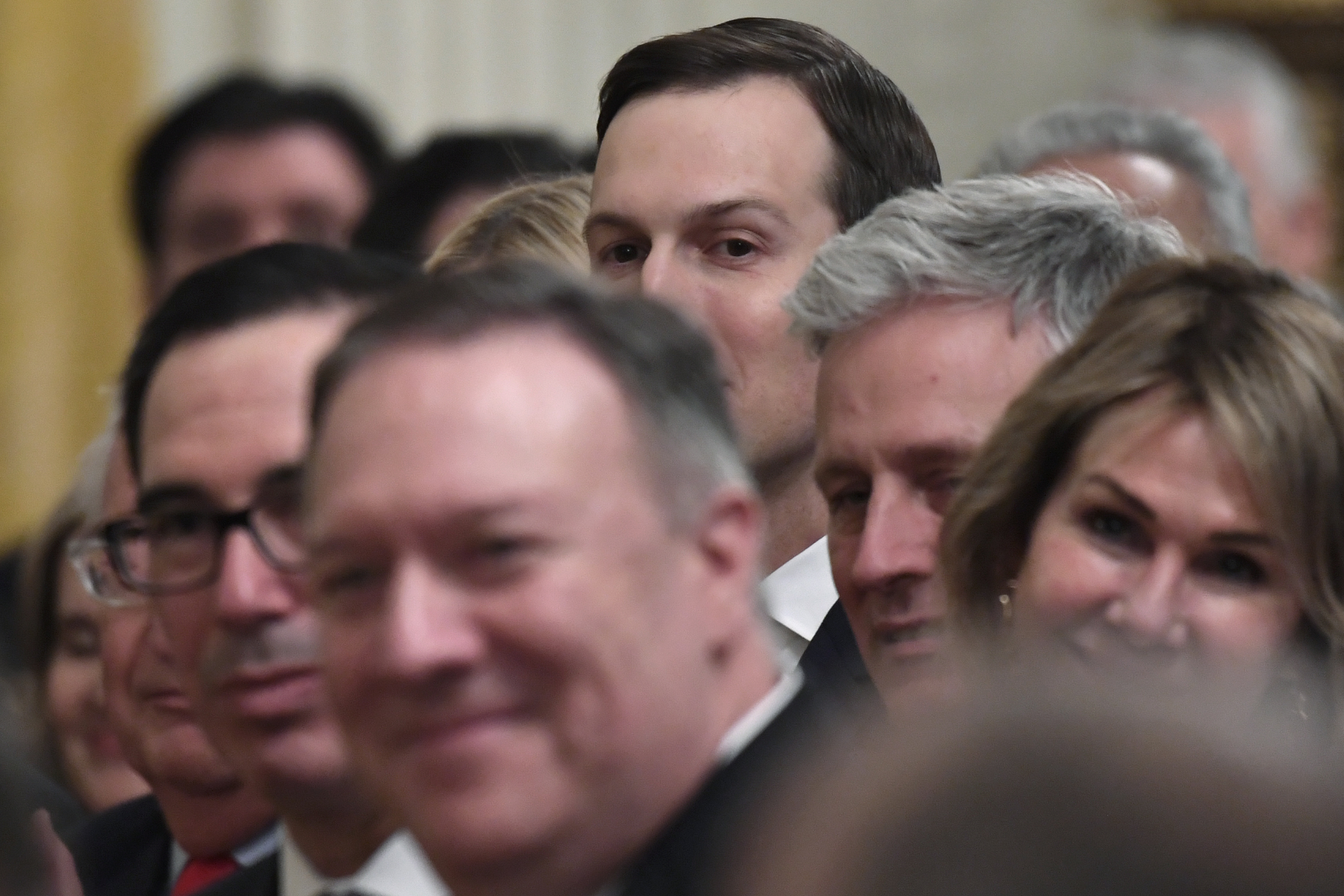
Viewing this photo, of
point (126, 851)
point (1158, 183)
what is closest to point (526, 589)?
point (126, 851)

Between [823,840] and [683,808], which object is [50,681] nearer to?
[683,808]

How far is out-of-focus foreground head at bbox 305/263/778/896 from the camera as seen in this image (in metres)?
1.86

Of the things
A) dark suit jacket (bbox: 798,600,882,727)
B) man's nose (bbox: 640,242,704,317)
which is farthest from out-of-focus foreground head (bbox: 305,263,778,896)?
man's nose (bbox: 640,242,704,317)

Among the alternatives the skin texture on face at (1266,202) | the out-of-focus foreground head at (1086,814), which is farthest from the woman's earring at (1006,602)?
the skin texture on face at (1266,202)

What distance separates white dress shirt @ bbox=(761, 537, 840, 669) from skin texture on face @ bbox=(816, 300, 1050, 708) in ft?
0.91

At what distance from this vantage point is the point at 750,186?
9.64ft

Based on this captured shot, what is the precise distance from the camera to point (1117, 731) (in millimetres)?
1061

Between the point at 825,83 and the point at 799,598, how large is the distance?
0.66m

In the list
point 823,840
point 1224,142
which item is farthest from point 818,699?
point 1224,142

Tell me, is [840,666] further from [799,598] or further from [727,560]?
[727,560]

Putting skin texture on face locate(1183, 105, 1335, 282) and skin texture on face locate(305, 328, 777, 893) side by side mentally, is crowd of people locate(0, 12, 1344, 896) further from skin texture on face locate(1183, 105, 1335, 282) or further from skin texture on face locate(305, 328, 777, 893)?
skin texture on face locate(1183, 105, 1335, 282)

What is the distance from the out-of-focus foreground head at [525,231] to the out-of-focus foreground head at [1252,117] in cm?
224

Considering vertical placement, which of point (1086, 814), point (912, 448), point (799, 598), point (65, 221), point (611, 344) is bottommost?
point (65, 221)

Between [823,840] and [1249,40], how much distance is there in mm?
5847
